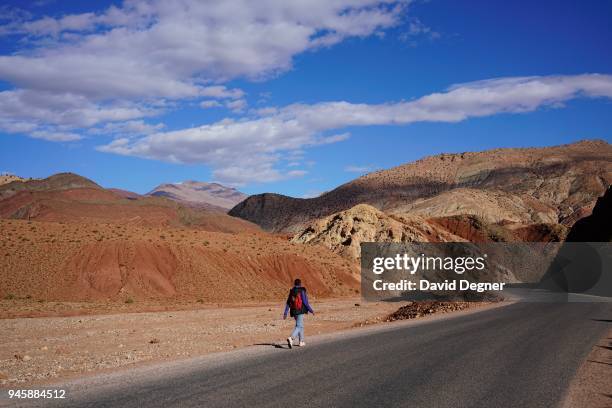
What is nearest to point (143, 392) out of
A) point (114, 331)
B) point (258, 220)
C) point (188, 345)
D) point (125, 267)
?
point (188, 345)

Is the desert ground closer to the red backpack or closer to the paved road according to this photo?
the red backpack

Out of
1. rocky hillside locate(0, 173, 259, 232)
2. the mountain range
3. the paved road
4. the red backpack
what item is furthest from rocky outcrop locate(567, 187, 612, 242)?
the red backpack

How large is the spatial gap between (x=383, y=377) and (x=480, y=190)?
12402cm

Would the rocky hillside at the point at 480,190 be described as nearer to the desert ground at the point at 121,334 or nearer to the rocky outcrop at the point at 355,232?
the rocky outcrop at the point at 355,232

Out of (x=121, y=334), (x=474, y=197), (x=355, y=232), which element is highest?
(x=474, y=197)

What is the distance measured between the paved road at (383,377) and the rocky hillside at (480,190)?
339 feet

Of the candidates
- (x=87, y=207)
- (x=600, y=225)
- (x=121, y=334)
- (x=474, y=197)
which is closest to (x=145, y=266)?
(x=121, y=334)

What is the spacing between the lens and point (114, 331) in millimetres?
22141

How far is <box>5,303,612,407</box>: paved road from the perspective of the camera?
916cm

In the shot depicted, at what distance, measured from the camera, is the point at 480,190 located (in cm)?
12838

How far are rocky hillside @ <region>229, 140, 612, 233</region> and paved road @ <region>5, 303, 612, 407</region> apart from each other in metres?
103

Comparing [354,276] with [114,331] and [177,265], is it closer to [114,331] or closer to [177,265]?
[177,265]

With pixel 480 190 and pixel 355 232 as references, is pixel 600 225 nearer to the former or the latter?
pixel 355 232

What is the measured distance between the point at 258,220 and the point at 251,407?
154m
